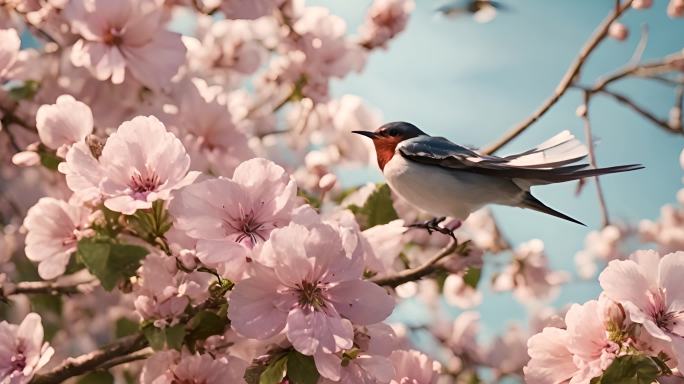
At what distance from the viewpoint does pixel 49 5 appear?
49.4 inches

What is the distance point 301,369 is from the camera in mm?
747

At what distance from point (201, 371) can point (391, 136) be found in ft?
1.10

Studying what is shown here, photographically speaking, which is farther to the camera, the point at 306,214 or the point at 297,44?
the point at 297,44

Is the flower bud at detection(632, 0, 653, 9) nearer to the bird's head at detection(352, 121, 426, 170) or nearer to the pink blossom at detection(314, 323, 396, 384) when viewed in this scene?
the bird's head at detection(352, 121, 426, 170)

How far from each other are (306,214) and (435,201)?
0.16 meters

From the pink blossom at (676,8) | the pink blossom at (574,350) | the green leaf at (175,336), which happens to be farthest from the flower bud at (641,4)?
the green leaf at (175,336)

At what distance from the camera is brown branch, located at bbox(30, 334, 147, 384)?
3.08 ft

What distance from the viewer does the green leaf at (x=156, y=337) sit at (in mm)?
829

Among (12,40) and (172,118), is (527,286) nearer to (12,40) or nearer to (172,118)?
(172,118)

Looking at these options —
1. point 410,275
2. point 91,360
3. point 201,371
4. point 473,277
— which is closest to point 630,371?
point 410,275

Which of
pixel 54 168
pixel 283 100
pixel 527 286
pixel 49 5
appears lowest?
pixel 527 286

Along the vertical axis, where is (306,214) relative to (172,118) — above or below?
above

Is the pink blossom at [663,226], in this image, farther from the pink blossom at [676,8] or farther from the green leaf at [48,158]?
the green leaf at [48,158]

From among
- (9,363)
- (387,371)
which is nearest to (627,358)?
(387,371)
